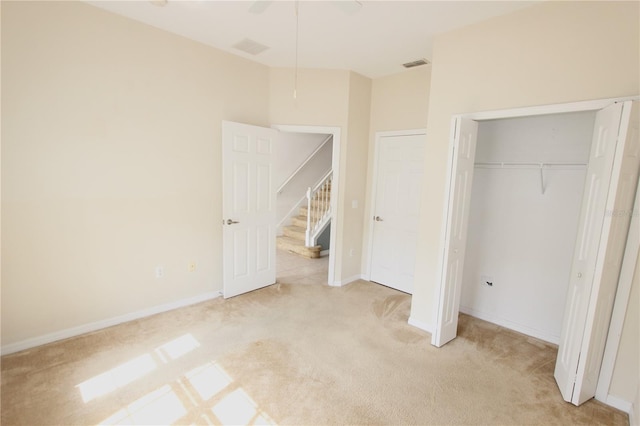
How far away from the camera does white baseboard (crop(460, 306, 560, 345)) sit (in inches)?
114

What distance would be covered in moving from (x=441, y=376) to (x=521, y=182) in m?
2.00

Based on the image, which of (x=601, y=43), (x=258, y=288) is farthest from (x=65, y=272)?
(x=601, y=43)

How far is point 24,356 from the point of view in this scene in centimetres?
236

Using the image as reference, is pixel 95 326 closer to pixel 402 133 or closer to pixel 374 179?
pixel 374 179

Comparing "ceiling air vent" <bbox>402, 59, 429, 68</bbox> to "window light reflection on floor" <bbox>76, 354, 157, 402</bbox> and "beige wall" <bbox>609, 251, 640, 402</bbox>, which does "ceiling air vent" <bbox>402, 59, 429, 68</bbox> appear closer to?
"beige wall" <bbox>609, 251, 640, 402</bbox>

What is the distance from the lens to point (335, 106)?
12.7 feet

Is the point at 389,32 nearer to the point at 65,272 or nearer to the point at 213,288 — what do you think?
the point at 213,288

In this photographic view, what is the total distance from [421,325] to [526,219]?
1.48m

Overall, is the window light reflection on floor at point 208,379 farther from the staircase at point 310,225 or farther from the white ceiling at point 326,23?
the staircase at point 310,225

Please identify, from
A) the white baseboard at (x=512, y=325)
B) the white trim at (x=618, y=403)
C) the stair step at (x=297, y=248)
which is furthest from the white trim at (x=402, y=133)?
the white trim at (x=618, y=403)

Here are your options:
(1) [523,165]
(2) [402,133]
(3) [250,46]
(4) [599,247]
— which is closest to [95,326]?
(3) [250,46]

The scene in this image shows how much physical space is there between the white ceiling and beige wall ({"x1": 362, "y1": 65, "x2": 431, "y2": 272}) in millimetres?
342

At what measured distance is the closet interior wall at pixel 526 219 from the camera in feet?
9.05

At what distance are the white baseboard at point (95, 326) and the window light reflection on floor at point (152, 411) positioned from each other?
1.20m
